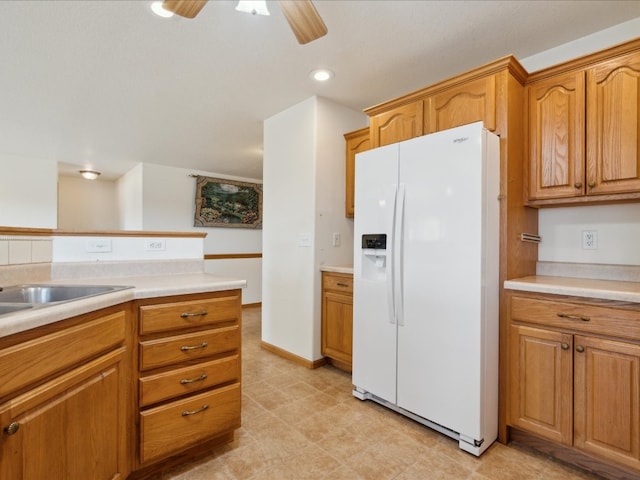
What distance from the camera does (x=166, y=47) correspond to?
2.14 meters

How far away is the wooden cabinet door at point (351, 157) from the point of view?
297cm

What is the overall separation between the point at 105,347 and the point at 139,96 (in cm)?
245

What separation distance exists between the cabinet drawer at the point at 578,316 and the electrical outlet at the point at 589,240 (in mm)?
624

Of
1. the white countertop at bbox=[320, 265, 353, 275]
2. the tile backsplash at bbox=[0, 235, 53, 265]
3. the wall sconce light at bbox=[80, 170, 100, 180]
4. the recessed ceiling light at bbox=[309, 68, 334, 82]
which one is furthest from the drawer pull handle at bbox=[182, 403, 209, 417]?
the wall sconce light at bbox=[80, 170, 100, 180]

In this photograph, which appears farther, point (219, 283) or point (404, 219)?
point (404, 219)

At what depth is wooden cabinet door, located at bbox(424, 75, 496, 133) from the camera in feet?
6.22

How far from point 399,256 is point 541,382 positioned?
0.95 meters

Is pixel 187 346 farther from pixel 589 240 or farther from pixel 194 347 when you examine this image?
pixel 589 240

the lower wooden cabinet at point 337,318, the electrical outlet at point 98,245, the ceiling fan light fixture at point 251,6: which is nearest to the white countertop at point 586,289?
the lower wooden cabinet at point 337,318

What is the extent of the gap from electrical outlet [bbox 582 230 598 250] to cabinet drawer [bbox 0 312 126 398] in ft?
8.23

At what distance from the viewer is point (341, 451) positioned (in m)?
1.74

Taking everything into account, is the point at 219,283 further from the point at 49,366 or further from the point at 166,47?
the point at 166,47

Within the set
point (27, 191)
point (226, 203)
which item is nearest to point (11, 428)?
point (226, 203)

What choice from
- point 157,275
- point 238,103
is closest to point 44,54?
point 238,103
